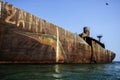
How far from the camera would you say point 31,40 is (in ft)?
56.3

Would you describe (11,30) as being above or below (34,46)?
above

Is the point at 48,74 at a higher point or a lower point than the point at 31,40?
lower

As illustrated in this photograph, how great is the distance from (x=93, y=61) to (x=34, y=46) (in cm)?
1693

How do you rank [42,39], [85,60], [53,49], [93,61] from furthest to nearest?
1. [93,61]
2. [85,60]
3. [53,49]
4. [42,39]

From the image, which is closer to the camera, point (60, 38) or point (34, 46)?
point (34, 46)

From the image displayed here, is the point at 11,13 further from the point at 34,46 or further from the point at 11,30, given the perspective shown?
the point at 34,46

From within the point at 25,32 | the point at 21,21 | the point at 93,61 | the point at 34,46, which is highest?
the point at 21,21

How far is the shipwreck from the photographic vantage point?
15.3 meters

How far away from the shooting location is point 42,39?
18609 millimetres

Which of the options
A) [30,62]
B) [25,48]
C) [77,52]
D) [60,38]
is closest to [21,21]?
[25,48]

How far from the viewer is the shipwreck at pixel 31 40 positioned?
601 inches

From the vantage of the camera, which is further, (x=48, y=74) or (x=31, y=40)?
(x=31, y=40)

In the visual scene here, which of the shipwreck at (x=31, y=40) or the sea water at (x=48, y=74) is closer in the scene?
the sea water at (x=48, y=74)

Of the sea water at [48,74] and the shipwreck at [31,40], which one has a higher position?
the shipwreck at [31,40]
